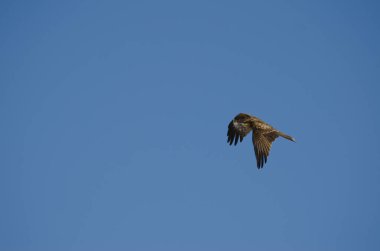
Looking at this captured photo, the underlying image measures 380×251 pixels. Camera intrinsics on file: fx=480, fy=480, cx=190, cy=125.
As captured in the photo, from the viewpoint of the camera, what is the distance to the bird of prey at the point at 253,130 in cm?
2198

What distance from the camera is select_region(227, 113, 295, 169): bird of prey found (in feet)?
72.1

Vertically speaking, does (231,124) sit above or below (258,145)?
above

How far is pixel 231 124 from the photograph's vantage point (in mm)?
22453

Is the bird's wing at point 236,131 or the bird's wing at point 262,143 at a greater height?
the bird's wing at point 236,131

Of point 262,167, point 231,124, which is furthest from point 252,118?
point 262,167

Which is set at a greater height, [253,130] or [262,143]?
[253,130]

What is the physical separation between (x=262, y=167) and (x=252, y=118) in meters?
2.55

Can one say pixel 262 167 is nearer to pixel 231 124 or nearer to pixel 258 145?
pixel 258 145

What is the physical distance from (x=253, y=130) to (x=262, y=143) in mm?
852

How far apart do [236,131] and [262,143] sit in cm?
136

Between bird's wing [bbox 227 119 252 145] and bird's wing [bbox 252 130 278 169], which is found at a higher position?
bird's wing [bbox 227 119 252 145]

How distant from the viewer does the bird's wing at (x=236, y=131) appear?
73.2 feet

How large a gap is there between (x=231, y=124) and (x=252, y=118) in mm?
1026

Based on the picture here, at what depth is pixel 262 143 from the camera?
2184 cm
